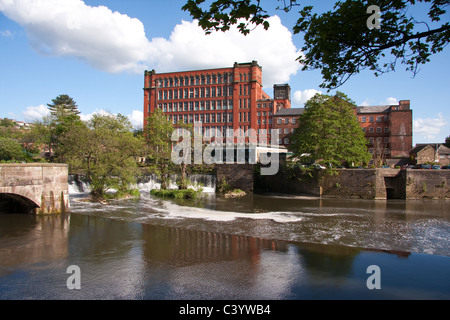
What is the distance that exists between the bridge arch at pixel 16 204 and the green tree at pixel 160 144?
14994mm

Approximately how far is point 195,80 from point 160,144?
47.9m

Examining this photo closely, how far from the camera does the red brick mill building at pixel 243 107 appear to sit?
68.2 meters

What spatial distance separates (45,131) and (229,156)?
34.9 metres

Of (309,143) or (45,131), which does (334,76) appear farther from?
(45,131)

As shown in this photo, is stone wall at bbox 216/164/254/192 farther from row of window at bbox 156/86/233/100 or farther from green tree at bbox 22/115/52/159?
row of window at bbox 156/86/233/100

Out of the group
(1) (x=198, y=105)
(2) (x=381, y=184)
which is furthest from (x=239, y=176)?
(1) (x=198, y=105)

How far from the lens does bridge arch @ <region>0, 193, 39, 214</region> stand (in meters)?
19.1

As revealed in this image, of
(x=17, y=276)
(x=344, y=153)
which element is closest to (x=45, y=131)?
(x=344, y=153)

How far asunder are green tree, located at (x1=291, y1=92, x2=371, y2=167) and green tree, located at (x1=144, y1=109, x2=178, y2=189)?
14.8 metres

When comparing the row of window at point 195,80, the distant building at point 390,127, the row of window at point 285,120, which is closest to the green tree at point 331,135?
the distant building at point 390,127

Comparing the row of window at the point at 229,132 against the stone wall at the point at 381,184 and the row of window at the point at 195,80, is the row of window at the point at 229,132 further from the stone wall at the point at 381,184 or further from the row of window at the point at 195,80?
the stone wall at the point at 381,184

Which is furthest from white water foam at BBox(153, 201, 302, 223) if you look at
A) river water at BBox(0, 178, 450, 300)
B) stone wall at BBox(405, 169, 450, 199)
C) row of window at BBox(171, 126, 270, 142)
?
row of window at BBox(171, 126, 270, 142)

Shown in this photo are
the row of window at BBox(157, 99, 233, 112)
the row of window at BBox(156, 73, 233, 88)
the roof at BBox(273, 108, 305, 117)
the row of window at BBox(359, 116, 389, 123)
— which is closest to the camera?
the row of window at BBox(359, 116, 389, 123)

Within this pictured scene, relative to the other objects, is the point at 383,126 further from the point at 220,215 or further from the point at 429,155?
the point at 220,215
